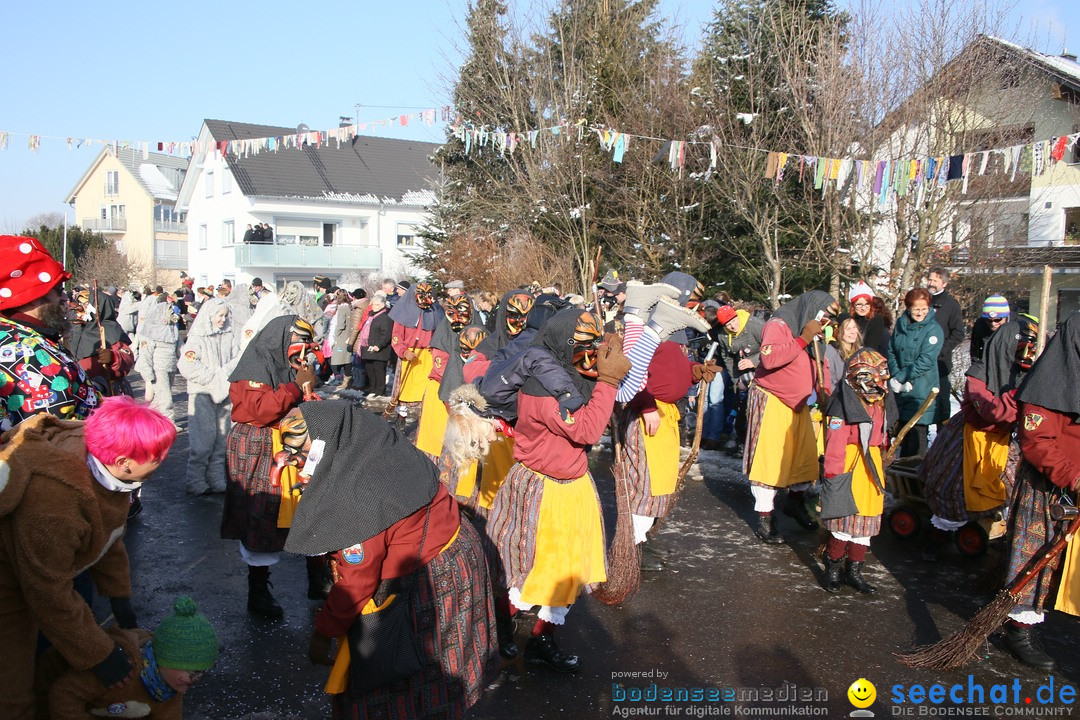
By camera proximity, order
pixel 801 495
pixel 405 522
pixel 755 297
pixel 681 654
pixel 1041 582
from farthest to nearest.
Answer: pixel 755 297
pixel 801 495
pixel 681 654
pixel 1041 582
pixel 405 522

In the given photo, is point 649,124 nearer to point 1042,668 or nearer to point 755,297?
point 755,297

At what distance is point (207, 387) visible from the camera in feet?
25.1

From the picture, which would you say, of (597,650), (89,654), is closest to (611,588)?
(597,650)

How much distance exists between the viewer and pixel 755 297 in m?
19.0

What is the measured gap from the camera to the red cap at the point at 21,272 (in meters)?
3.56

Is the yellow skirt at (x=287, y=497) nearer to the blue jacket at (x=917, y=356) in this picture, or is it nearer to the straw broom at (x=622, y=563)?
the straw broom at (x=622, y=563)

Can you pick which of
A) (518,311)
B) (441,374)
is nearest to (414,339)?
(441,374)

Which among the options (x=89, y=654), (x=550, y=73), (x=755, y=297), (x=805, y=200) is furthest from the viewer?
(x=550, y=73)

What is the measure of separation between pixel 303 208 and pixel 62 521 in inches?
1513

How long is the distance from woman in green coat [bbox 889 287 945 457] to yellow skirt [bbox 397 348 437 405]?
16.0 ft

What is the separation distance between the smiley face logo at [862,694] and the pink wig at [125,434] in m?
3.44

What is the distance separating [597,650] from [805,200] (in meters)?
12.9

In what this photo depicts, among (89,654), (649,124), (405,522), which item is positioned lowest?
(89,654)

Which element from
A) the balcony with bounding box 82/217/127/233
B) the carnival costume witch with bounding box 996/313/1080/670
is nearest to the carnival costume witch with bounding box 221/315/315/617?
the carnival costume witch with bounding box 996/313/1080/670
